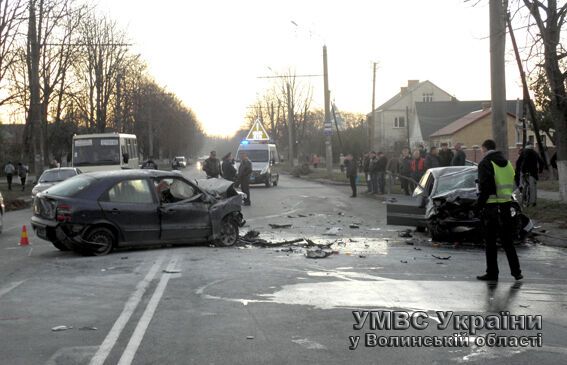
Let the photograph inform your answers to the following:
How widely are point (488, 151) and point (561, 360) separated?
4.16 metres

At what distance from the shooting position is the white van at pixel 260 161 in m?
33.7

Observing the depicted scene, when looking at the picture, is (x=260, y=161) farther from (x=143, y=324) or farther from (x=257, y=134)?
(x=143, y=324)

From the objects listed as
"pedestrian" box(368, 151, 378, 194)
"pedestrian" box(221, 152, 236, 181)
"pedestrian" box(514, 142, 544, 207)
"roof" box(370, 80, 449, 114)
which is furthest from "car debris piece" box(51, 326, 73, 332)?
"roof" box(370, 80, 449, 114)

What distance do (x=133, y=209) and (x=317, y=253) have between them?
3.22m

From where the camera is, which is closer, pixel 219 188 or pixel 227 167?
pixel 219 188

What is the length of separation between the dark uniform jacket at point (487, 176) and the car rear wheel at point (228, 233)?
16.9 feet

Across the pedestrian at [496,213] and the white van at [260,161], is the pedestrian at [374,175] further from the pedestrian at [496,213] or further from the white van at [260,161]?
the pedestrian at [496,213]

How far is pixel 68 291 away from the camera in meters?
7.69

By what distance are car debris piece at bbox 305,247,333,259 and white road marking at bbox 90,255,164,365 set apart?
2.64 metres

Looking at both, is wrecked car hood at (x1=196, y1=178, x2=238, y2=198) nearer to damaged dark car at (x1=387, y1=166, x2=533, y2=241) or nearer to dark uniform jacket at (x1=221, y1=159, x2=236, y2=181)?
damaged dark car at (x1=387, y1=166, x2=533, y2=241)

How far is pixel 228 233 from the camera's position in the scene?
12.0 m

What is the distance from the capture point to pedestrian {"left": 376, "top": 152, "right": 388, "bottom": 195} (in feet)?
81.6

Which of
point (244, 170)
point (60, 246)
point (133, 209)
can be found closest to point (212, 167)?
point (244, 170)

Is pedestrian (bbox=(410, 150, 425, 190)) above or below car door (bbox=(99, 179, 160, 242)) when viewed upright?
above
